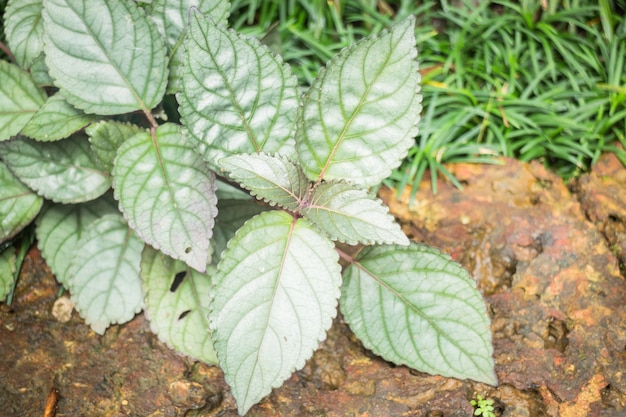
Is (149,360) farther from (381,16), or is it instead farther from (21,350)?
(381,16)

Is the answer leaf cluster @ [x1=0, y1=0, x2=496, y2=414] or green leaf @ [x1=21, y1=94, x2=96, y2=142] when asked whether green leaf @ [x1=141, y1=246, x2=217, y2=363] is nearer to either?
leaf cluster @ [x1=0, y1=0, x2=496, y2=414]

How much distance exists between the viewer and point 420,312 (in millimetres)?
1754

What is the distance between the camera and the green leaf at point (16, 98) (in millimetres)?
2006

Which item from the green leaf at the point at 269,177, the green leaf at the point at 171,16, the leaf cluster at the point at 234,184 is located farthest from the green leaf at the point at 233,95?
the green leaf at the point at 171,16

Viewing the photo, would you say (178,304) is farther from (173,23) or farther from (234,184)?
(173,23)

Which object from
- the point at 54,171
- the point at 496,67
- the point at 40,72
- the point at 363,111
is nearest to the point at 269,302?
the point at 363,111

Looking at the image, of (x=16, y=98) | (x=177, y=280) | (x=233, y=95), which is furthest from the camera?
(x=16, y=98)

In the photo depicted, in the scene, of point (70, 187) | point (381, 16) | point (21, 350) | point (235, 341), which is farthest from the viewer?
point (381, 16)

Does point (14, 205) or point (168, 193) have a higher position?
point (168, 193)

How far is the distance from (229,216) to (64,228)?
558mm

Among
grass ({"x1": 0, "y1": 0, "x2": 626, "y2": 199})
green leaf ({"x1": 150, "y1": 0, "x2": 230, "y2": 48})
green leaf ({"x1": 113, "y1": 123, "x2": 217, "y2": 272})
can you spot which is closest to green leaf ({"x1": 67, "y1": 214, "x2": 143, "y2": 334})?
green leaf ({"x1": 113, "y1": 123, "x2": 217, "y2": 272})

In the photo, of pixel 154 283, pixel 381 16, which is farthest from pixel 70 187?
pixel 381 16

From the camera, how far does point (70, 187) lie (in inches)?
76.5

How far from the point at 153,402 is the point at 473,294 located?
3.00ft
